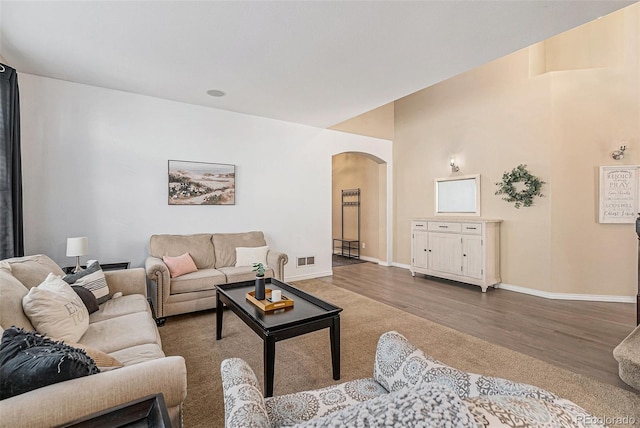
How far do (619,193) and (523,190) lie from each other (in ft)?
3.41

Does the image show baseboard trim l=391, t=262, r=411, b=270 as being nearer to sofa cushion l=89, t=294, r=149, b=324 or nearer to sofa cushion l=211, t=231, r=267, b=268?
sofa cushion l=211, t=231, r=267, b=268

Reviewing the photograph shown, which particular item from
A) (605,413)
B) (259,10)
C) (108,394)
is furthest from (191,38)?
(605,413)

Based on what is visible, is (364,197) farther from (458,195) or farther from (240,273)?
(240,273)

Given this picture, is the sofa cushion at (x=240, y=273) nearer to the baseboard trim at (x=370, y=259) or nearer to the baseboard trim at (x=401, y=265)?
the baseboard trim at (x=401, y=265)

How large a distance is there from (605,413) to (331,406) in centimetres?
188

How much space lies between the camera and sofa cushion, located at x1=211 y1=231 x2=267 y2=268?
4.27 meters

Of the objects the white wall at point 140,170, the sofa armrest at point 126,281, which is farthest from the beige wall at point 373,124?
the sofa armrest at point 126,281

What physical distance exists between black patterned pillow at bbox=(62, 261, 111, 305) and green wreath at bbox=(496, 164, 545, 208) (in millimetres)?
5303

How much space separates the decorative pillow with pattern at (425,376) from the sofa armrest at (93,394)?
885mm

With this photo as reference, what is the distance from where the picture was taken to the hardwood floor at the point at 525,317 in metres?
2.60

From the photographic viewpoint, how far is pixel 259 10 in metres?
2.25

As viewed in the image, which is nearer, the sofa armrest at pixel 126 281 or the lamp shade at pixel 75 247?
the sofa armrest at pixel 126 281

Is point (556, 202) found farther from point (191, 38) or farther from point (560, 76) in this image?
point (191, 38)

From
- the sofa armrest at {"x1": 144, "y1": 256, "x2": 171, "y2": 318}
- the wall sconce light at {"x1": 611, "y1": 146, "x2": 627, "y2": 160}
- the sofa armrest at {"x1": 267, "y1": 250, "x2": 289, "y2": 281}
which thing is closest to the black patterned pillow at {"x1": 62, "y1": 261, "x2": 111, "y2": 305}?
the sofa armrest at {"x1": 144, "y1": 256, "x2": 171, "y2": 318}
